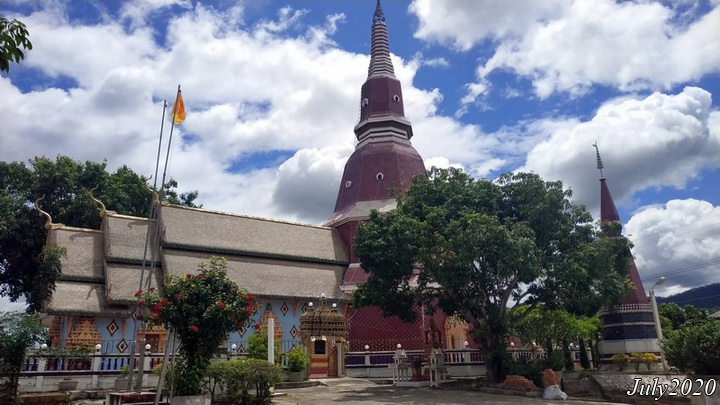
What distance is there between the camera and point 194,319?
34.9 feet

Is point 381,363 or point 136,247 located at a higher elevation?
point 136,247

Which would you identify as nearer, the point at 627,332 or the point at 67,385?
the point at 67,385

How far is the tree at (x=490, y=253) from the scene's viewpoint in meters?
17.4

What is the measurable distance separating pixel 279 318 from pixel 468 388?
9.68 metres

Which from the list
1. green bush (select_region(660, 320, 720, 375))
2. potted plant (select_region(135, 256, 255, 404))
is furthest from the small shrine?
green bush (select_region(660, 320, 720, 375))

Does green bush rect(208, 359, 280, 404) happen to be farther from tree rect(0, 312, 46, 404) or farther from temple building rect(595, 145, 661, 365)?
temple building rect(595, 145, 661, 365)

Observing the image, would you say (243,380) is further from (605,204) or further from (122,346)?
(605,204)

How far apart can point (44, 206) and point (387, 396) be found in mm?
20488

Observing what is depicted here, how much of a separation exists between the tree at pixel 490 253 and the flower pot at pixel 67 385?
966 cm

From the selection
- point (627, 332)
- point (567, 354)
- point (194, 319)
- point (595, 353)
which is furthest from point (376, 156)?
point (194, 319)

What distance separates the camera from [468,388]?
714 inches

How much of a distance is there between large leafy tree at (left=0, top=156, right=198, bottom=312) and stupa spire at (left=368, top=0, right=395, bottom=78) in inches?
→ 631

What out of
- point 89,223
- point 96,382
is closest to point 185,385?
point 96,382

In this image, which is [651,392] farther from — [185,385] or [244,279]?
[244,279]
